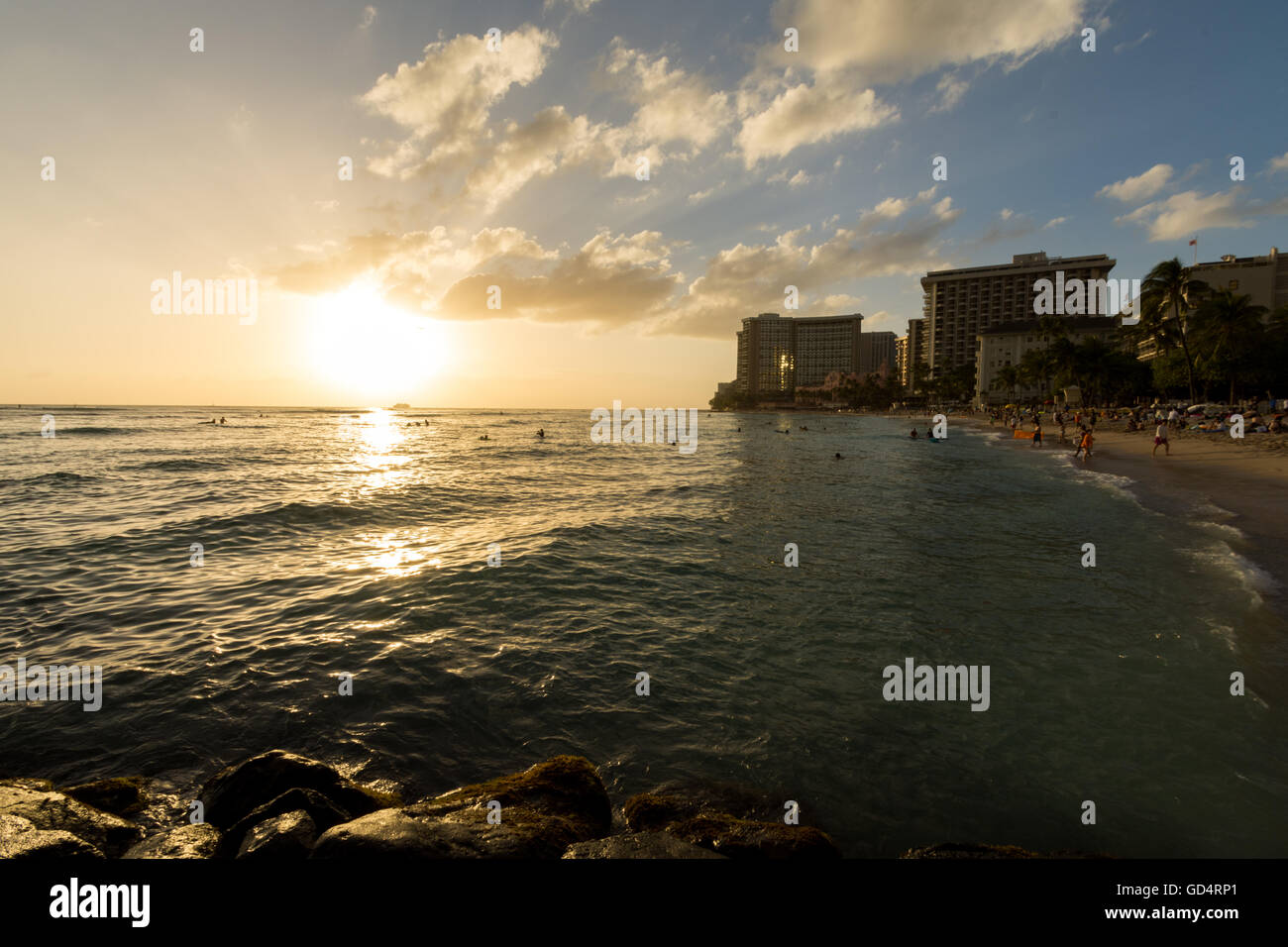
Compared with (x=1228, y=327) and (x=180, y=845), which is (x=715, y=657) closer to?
(x=180, y=845)

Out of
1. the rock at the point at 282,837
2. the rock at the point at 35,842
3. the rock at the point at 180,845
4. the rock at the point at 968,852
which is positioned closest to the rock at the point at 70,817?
the rock at the point at 35,842

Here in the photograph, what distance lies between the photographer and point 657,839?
479 centimetres

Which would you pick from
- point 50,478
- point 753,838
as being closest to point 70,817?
point 753,838

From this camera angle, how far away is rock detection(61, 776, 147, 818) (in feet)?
20.2

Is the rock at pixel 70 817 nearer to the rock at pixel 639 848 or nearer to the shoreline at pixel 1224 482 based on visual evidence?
the rock at pixel 639 848

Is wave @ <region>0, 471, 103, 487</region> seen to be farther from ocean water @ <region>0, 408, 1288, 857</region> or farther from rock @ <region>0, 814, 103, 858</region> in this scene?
rock @ <region>0, 814, 103, 858</region>

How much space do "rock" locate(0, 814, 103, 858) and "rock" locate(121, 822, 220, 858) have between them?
11.7 inches

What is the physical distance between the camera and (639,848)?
15.2 ft

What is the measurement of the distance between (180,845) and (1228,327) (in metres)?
102

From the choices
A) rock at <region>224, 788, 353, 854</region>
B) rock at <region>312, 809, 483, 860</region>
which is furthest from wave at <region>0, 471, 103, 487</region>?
rock at <region>312, 809, 483, 860</region>

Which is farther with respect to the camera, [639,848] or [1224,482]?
[1224,482]

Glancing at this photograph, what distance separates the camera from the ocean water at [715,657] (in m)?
6.79

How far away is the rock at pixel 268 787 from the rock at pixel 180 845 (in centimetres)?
45
